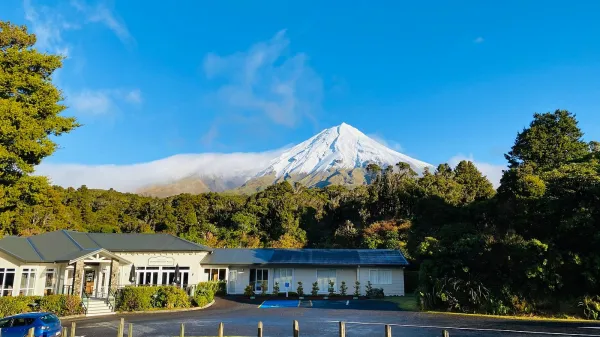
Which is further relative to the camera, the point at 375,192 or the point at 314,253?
the point at 375,192

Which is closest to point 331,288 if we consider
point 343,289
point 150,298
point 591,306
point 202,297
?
point 343,289

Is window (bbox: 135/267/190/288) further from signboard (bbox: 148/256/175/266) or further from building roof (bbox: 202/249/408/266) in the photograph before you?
building roof (bbox: 202/249/408/266)

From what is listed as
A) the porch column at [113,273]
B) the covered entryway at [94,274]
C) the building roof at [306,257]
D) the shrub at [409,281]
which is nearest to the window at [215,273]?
the building roof at [306,257]

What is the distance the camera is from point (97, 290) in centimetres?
2622

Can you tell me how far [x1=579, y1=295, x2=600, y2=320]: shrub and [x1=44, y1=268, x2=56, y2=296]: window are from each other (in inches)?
1075

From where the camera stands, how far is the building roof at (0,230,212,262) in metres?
24.0

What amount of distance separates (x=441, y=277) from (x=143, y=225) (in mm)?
41956

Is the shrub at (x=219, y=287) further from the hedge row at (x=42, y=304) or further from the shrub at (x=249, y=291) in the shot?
the hedge row at (x=42, y=304)

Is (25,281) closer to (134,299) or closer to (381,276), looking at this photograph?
(134,299)

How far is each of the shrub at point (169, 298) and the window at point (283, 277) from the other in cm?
866

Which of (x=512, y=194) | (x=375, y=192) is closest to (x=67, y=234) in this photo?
(x=512, y=194)

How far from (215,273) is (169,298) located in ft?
28.7

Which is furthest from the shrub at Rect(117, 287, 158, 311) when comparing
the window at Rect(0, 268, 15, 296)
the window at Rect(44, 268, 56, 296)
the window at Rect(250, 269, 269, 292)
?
the window at Rect(250, 269, 269, 292)

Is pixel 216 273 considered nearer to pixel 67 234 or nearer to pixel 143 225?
pixel 67 234
